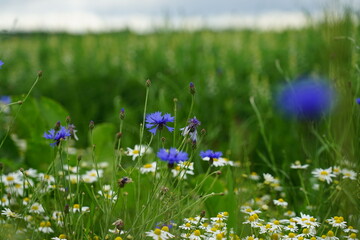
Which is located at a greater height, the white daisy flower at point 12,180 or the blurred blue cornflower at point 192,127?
the blurred blue cornflower at point 192,127

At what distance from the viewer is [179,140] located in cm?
158

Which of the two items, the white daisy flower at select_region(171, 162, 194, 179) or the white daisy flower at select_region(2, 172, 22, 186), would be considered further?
the white daisy flower at select_region(2, 172, 22, 186)

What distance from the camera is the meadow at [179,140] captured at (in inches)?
61.5

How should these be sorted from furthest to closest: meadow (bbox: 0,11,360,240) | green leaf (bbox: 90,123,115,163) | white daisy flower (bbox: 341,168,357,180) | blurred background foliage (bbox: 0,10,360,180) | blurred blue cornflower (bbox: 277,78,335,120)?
green leaf (bbox: 90,123,115,163) < blurred background foliage (bbox: 0,10,360,180) < blurred blue cornflower (bbox: 277,78,335,120) < white daisy flower (bbox: 341,168,357,180) < meadow (bbox: 0,11,360,240)

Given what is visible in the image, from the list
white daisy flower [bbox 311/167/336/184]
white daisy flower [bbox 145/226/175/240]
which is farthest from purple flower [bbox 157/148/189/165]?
white daisy flower [bbox 311/167/336/184]

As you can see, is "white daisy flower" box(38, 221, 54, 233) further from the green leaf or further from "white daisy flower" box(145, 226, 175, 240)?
the green leaf

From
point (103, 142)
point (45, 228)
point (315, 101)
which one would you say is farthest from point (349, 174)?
point (103, 142)

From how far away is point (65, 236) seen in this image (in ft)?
5.18

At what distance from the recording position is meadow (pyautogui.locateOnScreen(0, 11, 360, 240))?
1.56 m

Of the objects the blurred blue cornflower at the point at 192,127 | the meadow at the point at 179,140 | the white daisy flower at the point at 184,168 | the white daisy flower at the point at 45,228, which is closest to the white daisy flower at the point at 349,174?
the meadow at the point at 179,140

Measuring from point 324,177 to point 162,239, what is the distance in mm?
776

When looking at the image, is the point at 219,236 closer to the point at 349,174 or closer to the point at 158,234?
the point at 158,234

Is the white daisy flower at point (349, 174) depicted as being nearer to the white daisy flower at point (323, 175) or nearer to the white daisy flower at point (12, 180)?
the white daisy flower at point (323, 175)

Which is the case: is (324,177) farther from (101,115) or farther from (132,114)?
(101,115)
